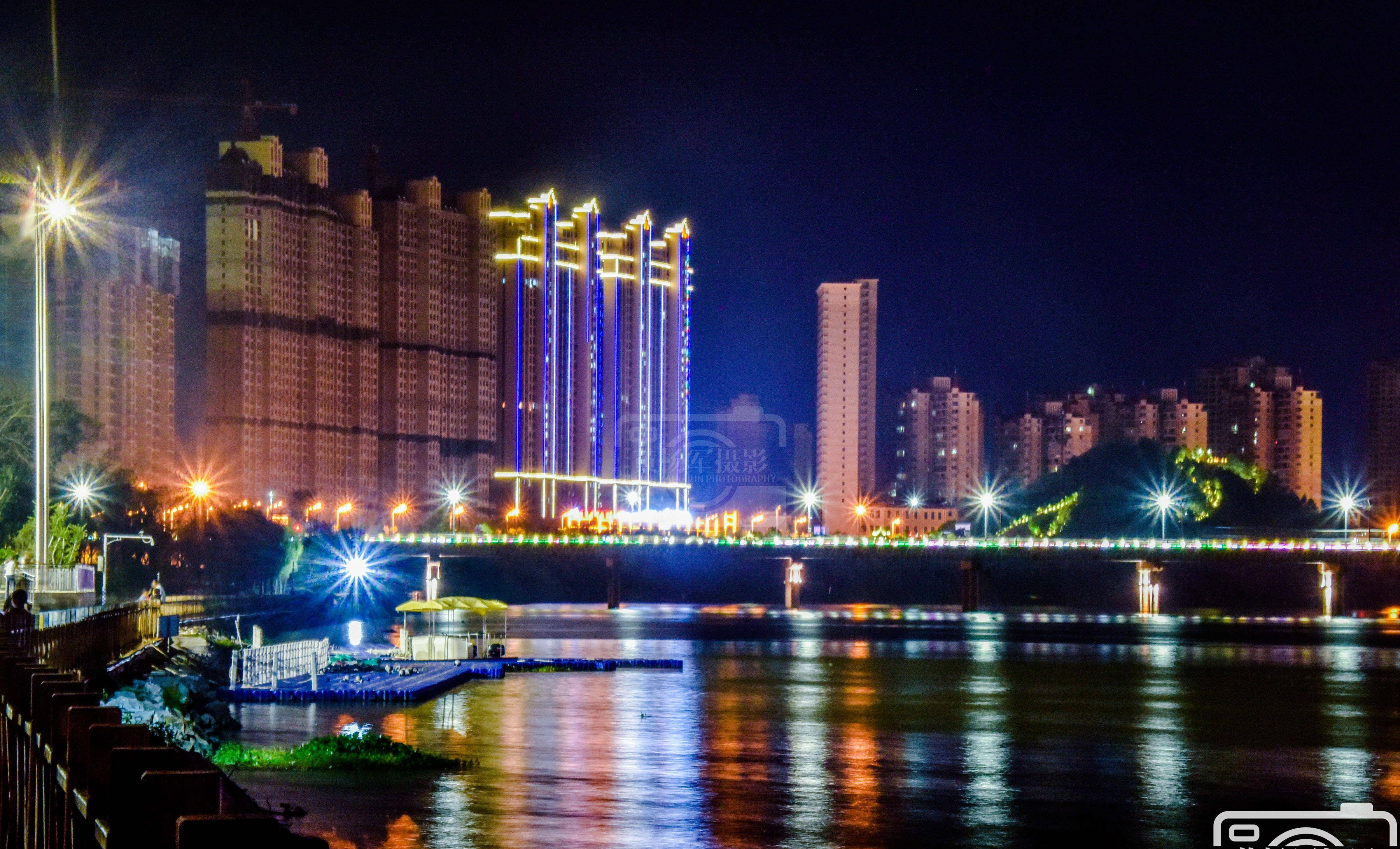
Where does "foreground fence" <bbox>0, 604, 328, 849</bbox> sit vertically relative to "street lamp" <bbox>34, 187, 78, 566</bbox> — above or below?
below

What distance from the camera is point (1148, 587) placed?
155000 millimetres

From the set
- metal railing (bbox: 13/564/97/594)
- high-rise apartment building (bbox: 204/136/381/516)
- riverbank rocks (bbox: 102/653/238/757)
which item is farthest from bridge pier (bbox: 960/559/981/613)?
riverbank rocks (bbox: 102/653/238/757)

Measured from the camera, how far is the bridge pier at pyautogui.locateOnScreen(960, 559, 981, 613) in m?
152

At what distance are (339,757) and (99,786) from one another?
24889 mm

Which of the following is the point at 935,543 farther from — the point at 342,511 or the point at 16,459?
the point at 16,459

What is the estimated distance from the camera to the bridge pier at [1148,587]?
154 metres

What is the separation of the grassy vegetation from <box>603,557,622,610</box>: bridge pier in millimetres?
124121

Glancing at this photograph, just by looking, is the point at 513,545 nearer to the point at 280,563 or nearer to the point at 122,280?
the point at 280,563

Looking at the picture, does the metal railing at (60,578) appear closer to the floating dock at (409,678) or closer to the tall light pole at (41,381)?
the tall light pole at (41,381)

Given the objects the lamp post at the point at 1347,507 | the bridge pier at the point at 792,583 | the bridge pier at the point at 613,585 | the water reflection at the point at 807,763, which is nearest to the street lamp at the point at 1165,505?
the lamp post at the point at 1347,507

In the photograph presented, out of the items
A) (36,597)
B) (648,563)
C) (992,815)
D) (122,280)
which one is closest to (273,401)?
(122,280)

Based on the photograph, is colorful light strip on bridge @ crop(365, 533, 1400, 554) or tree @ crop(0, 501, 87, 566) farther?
colorful light strip on bridge @ crop(365, 533, 1400, 554)

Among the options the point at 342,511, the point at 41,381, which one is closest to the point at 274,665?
the point at 41,381

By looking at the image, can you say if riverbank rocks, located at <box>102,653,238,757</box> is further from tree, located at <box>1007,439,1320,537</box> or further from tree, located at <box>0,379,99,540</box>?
tree, located at <box>1007,439,1320,537</box>
